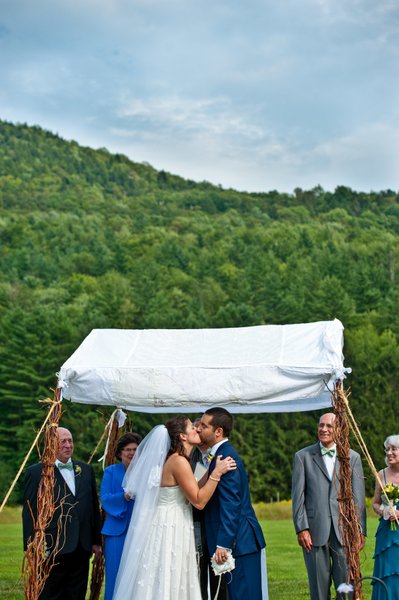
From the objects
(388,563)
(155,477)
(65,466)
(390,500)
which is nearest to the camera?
(155,477)

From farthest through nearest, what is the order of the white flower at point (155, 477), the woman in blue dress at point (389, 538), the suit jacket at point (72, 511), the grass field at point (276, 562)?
the grass field at point (276, 562) → the suit jacket at point (72, 511) → the woman in blue dress at point (389, 538) → the white flower at point (155, 477)

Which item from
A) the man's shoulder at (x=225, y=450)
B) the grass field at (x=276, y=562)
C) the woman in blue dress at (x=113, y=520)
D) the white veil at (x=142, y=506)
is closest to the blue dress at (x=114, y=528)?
the woman in blue dress at (x=113, y=520)

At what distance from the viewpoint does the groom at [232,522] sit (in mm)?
7449

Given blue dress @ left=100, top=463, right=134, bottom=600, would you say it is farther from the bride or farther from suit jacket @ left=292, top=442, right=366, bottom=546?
suit jacket @ left=292, top=442, right=366, bottom=546

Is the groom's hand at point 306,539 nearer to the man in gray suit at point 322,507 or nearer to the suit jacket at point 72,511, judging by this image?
the man in gray suit at point 322,507


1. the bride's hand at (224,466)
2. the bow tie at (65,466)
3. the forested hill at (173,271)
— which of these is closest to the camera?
the bride's hand at (224,466)

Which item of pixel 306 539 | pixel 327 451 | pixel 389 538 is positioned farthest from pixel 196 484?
pixel 389 538

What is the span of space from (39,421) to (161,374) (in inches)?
1718

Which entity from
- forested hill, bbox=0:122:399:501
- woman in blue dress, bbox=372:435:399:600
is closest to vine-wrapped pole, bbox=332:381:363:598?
woman in blue dress, bbox=372:435:399:600

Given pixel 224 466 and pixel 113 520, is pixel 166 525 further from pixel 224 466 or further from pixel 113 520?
pixel 113 520

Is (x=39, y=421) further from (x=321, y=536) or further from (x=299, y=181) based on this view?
(x=299, y=181)

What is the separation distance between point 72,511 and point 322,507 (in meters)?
2.31

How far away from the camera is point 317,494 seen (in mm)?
8695

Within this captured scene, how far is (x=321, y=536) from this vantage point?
28.2 feet
